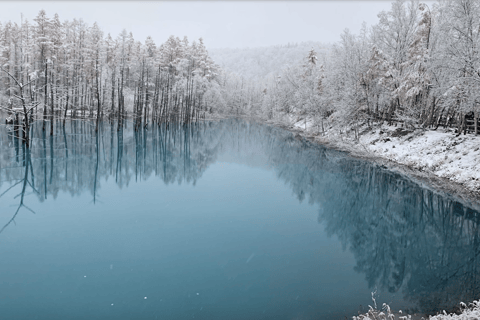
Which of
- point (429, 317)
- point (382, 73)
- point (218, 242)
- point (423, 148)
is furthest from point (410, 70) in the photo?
point (429, 317)

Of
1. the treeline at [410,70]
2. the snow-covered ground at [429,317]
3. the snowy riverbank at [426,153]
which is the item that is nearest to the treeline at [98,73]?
the treeline at [410,70]

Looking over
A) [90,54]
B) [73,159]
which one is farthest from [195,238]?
[90,54]

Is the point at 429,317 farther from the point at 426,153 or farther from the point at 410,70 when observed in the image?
the point at 410,70

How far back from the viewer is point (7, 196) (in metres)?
15.6

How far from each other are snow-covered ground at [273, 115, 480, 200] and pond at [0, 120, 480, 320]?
274 cm

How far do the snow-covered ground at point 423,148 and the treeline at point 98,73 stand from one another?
98.6 ft

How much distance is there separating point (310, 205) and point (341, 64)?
3072 cm

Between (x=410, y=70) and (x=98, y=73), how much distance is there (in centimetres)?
4109

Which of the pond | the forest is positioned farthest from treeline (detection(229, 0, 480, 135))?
the pond

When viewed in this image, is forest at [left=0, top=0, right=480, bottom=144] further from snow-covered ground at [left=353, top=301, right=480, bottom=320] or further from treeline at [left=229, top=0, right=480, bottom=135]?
snow-covered ground at [left=353, top=301, right=480, bottom=320]

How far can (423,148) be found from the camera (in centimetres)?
2734

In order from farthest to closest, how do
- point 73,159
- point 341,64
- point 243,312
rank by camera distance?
1. point 341,64
2. point 73,159
3. point 243,312

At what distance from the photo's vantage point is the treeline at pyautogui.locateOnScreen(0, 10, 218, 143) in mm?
40438

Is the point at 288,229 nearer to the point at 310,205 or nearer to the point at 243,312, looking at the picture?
the point at 310,205
